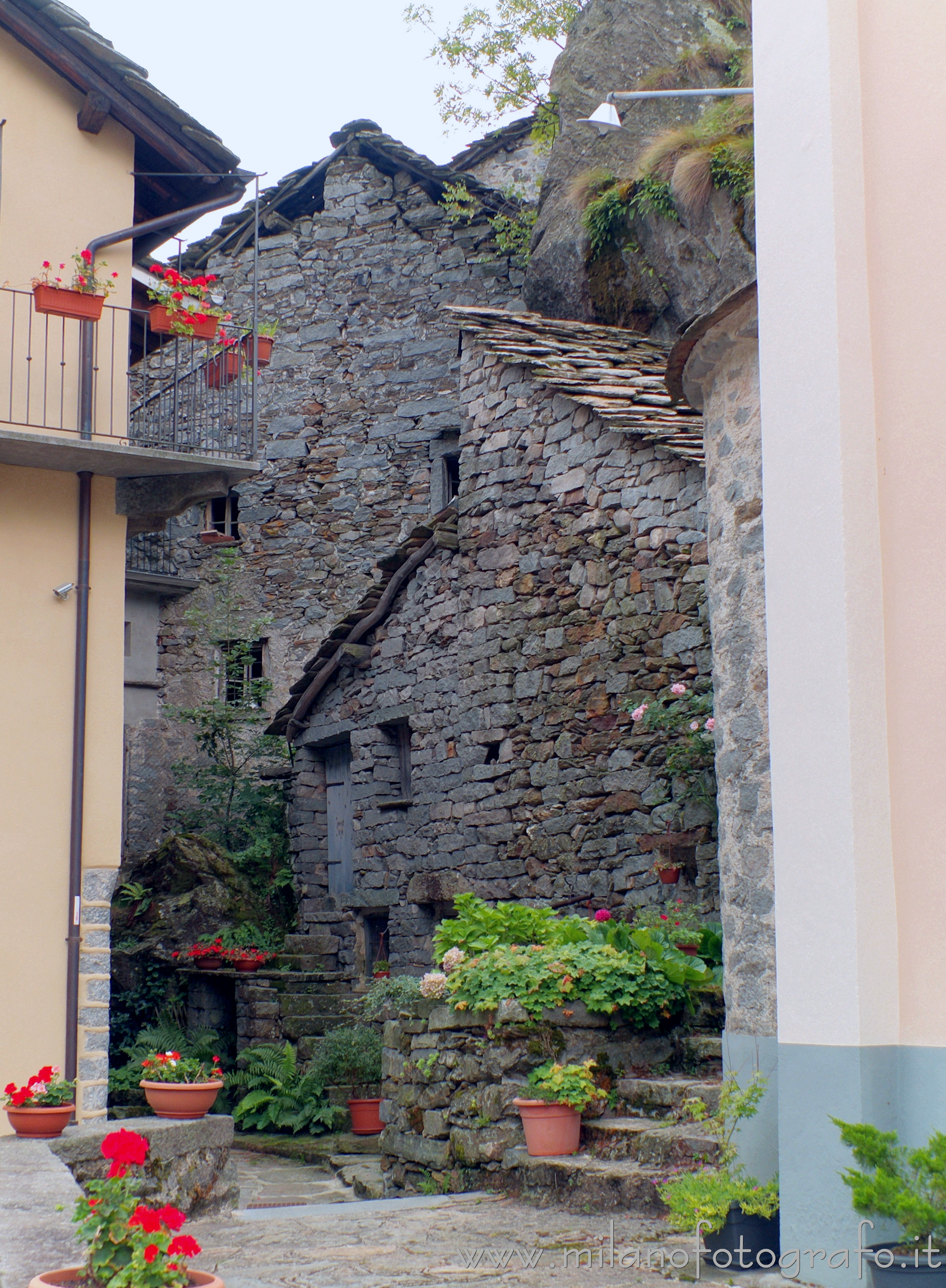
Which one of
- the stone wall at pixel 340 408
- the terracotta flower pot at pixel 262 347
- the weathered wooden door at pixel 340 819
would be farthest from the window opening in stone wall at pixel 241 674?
the terracotta flower pot at pixel 262 347

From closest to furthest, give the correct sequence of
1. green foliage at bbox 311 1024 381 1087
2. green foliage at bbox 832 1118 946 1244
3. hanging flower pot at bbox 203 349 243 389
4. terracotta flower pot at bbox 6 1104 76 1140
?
green foliage at bbox 832 1118 946 1244
terracotta flower pot at bbox 6 1104 76 1140
hanging flower pot at bbox 203 349 243 389
green foliage at bbox 311 1024 381 1087

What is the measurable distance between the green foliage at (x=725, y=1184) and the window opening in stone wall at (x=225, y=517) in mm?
11658

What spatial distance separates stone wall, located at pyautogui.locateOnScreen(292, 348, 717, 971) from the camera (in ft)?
28.4

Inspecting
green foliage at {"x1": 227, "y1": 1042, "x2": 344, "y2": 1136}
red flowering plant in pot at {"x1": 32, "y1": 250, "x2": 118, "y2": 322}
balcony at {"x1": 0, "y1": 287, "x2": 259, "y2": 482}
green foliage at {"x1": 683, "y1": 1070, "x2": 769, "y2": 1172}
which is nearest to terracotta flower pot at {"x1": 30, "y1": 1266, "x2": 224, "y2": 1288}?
green foliage at {"x1": 683, "y1": 1070, "x2": 769, "y2": 1172}

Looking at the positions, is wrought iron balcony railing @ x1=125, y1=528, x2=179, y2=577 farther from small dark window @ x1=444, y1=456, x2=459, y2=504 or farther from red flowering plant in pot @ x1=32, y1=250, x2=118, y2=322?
red flowering plant in pot @ x1=32, y1=250, x2=118, y2=322

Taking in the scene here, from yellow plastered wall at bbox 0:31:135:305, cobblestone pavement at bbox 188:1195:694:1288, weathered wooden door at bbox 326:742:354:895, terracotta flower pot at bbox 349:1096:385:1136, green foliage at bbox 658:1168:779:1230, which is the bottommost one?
terracotta flower pot at bbox 349:1096:385:1136

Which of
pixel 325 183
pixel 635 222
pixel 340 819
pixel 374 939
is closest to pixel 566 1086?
pixel 374 939

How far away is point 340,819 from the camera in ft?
41.3

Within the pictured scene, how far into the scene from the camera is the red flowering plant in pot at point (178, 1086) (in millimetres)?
6484

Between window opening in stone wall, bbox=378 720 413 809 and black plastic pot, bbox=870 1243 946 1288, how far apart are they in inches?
329

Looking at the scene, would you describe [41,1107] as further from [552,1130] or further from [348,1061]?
[348,1061]

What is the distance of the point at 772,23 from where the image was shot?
4594 mm

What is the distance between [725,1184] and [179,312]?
220 inches

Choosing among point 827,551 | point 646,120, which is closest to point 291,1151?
point 827,551
